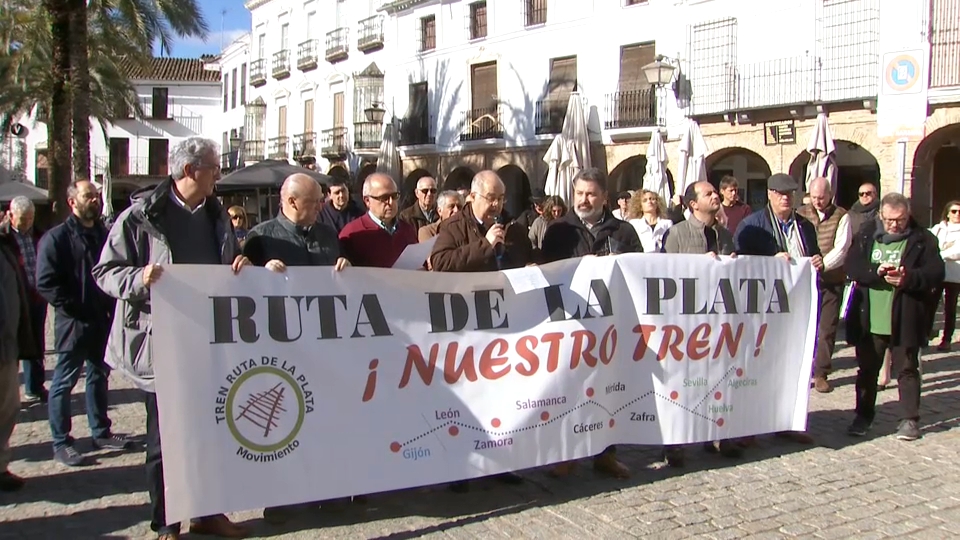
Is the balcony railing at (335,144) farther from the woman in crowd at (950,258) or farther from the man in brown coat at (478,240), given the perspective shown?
the man in brown coat at (478,240)

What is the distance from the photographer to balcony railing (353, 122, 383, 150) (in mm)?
31719

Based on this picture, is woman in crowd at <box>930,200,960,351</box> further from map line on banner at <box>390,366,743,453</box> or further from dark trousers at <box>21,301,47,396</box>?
dark trousers at <box>21,301,47,396</box>

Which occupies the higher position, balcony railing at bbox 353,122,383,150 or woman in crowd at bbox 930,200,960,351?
balcony railing at bbox 353,122,383,150

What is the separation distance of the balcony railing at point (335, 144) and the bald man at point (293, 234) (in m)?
28.9

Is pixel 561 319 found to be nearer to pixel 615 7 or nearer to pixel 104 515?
pixel 104 515

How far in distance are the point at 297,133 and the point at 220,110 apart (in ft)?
63.0

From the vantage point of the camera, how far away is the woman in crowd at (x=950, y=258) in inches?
400

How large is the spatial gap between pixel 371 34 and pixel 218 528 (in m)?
28.9

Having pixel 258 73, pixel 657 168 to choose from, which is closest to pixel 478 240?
pixel 657 168

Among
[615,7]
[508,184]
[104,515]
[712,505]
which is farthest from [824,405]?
[508,184]

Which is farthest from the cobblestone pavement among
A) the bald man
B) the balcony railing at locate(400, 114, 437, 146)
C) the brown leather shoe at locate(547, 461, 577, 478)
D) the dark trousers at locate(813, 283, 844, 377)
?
the balcony railing at locate(400, 114, 437, 146)

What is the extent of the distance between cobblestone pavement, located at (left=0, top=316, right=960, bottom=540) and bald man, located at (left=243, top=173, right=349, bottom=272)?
1.13m

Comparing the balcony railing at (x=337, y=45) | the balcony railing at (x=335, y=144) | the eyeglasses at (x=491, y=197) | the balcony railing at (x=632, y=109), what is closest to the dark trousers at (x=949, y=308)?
the eyeglasses at (x=491, y=197)

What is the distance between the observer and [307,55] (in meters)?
36.3
